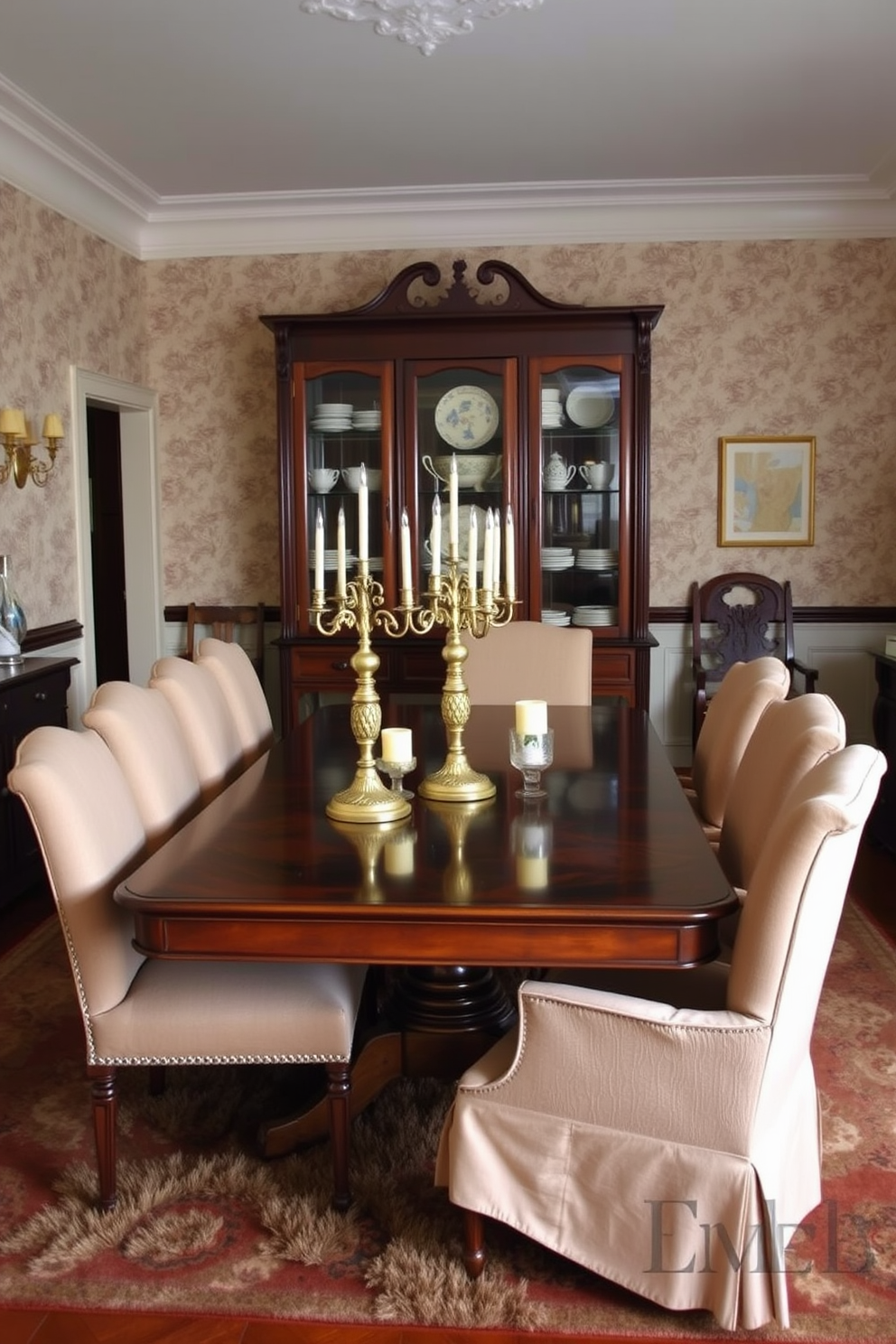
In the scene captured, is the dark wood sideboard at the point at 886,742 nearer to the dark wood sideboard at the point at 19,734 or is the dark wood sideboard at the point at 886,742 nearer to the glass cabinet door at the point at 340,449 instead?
the glass cabinet door at the point at 340,449

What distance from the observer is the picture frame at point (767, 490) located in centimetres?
488

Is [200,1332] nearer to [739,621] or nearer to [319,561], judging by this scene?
[319,561]

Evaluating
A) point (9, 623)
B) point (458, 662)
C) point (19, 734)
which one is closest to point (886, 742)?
point (458, 662)

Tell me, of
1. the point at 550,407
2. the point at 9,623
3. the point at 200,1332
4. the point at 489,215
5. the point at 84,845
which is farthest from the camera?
the point at 489,215

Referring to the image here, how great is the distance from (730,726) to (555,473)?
6.72 feet

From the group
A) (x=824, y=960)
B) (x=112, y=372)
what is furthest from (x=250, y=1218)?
(x=112, y=372)

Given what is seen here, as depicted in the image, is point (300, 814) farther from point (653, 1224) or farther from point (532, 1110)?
point (653, 1224)

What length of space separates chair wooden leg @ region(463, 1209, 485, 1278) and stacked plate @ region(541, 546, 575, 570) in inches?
121

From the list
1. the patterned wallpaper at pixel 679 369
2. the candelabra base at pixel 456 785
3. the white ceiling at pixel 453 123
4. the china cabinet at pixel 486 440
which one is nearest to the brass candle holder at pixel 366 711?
the candelabra base at pixel 456 785

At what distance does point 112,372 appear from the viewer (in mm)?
4691

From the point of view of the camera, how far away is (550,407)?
4492 millimetres

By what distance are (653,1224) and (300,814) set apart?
969 mm

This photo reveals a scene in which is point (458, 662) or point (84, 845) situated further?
point (458, 662)

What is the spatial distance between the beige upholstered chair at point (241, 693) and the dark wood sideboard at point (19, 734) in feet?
2.19
